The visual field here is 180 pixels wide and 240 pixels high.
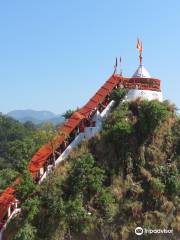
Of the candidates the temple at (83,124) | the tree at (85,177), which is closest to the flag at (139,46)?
the temple at (83,124)

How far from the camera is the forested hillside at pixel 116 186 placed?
64.1 ft

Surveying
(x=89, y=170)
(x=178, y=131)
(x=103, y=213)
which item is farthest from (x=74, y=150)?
(x=178, y=131)

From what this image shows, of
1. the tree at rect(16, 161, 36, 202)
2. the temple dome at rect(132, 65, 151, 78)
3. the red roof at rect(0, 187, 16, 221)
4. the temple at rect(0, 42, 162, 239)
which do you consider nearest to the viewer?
the tree at rect(16, 161, 36, 202)

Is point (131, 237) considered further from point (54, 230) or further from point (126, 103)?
point (126, 103)

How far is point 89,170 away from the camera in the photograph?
20.2 metres

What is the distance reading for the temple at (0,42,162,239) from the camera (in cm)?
2139

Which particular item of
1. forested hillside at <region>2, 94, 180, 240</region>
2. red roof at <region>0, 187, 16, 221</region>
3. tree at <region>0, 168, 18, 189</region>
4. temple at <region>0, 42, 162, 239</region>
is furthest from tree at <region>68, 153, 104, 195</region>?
tree at <region>0, 168, 18, 189</region>

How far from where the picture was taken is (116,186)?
824 inches

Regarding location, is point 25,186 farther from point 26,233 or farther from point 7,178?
point 7,178

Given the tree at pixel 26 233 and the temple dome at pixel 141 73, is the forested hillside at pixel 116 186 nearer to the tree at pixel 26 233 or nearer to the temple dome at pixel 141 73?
the tree at pixel 26 233

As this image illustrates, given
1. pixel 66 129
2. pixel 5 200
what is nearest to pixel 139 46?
pixel 66 129

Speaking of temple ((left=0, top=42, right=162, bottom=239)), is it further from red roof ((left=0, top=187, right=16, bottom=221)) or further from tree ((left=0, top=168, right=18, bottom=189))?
tree ((left=0, top=168, right=18, bottom=189))

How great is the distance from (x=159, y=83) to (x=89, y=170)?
23.7 ft

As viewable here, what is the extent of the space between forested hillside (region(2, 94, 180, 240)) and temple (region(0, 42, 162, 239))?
61 centimetres
